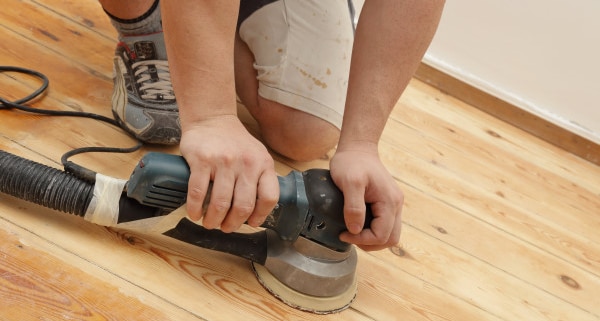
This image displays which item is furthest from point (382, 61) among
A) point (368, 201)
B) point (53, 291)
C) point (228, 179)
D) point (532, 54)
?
point (532, 54)

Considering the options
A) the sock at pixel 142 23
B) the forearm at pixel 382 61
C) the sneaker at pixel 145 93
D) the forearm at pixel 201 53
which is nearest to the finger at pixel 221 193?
the forearm at pixel 201 53

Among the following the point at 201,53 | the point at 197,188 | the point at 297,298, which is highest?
the point at 201,53

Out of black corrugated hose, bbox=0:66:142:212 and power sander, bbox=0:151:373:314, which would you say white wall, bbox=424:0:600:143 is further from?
black corrugated hose, bbox=0:66:142:212

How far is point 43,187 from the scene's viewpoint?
0.78 metres

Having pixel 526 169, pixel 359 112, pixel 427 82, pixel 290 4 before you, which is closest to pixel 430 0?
pixel 359 112

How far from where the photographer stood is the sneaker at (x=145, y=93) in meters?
1.05

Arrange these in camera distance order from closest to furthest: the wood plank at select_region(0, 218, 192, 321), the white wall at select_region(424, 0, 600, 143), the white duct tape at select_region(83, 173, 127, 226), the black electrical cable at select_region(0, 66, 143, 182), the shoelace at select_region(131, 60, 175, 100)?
the wood plank at select_region(0, 218, 192, 321) < the white duct tape at select_region(83, 173, 127, 226) < the black electrical cable at select_region(0, 66, 143, 182) < the shoelace at select_region(131, 60, 175, 100) < the white wall at select_region(424, 0, 600, 143)

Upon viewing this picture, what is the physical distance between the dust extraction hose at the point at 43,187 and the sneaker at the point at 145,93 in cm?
27

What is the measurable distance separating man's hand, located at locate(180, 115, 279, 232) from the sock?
17.0 inches

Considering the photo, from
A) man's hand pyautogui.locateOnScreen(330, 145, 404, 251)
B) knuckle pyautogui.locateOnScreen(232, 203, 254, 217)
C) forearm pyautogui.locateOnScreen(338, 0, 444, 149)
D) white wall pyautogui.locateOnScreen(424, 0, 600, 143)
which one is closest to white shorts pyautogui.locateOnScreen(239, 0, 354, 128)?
forearm pyautogui.locateOnScreen(338, 0, 444, 149)

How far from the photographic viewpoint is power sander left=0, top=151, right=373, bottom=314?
739 mm

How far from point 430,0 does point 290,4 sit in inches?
14.4

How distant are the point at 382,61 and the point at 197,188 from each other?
362 mm

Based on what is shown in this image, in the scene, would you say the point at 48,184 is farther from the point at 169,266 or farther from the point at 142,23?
the point at 142,23
